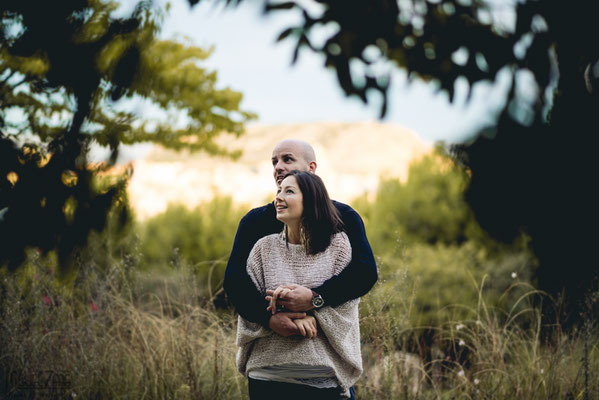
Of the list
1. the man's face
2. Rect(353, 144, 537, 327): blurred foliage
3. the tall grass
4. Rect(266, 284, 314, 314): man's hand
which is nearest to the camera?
Rect(266, 284, 314, 314): man's hand

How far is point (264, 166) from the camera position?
61.4 ft

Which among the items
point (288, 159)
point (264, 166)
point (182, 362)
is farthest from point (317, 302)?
point (264, 166)

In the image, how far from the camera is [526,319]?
4.61m

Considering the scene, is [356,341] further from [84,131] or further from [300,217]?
[84,131]

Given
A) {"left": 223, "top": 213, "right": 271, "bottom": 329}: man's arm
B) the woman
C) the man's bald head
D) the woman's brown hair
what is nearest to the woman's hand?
the woman

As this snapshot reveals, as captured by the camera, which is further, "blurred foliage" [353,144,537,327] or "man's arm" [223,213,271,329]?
"blurred foliage" [353,144,537,327]

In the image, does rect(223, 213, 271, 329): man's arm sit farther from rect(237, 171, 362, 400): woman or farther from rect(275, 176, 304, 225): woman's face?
rect(275, 176, 304, 225): woman's face

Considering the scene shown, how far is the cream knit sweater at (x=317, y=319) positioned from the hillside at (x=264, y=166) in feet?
7.33

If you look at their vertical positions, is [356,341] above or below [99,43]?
below

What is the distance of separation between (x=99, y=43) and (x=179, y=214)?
23.7 ft

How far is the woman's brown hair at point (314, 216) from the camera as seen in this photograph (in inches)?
72.3

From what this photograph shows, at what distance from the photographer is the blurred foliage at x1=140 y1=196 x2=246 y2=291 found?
8.77 metres

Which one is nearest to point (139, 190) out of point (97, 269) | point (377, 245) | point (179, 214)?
point (179, 214)

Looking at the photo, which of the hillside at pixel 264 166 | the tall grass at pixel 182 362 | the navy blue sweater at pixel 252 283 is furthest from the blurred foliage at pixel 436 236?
the navy blue sweater at pixel 252 283
